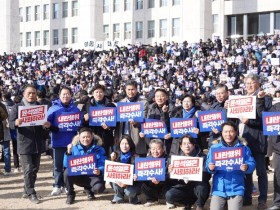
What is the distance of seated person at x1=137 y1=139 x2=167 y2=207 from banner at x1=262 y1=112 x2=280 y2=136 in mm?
1583

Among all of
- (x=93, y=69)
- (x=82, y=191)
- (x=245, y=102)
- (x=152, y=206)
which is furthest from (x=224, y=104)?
(x=93, y=69)

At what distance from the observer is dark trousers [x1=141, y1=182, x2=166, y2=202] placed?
8453 millimetres

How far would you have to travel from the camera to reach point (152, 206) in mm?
8445

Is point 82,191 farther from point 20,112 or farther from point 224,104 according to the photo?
point 224,104

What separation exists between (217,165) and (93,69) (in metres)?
25.1

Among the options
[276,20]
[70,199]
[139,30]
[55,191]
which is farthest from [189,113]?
[139,30]

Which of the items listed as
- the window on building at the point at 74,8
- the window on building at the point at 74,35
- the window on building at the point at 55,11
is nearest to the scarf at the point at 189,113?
the window on building at the point at 74,35

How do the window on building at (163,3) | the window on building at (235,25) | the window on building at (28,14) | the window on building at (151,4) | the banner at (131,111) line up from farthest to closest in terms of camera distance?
the window on building at (28,14) → the window on building at (151,4) → the window on building at (163,3) → the window on building at (235,25) → the banner at (131,111)

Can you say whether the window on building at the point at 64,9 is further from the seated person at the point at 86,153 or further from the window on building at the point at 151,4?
the seated person at the point at 86,153

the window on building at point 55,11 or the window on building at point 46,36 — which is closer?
the window on building at point 55,11

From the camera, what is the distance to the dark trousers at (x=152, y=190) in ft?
27.7

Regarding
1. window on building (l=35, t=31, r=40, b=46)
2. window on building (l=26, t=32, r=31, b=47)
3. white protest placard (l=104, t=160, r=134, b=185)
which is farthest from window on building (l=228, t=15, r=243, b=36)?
white protest placard (l=104, t=160, r=134, b=185)

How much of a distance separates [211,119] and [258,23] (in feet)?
130

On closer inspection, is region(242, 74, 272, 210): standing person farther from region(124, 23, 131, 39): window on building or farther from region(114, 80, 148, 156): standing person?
region(124, 23, 131, 39): window on building
